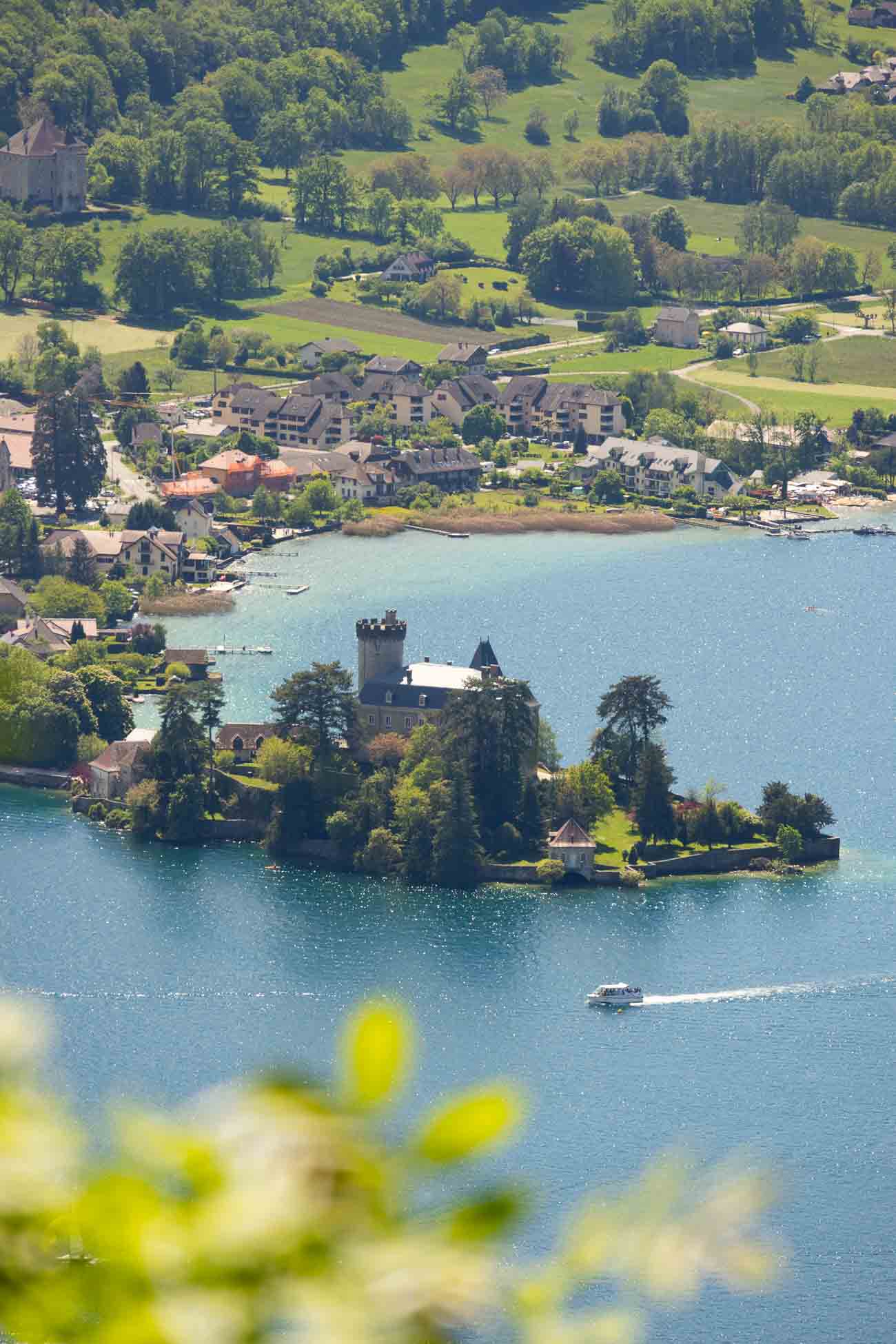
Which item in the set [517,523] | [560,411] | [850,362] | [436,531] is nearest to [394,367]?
[560,411]

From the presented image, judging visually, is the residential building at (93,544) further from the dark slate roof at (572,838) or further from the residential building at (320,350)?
the residential building at (320,350)

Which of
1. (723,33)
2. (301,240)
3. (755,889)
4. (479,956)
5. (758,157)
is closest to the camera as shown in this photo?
(479,956)

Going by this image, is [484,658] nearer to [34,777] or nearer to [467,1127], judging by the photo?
[34,777]

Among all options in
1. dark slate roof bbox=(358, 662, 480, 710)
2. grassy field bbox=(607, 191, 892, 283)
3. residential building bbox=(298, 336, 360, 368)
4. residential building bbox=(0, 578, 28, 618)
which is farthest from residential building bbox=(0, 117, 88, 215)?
dark slate roof bbox=(358, 662, 480, 710)

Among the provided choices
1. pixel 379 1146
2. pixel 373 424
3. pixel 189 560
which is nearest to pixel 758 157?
pixel 373 424

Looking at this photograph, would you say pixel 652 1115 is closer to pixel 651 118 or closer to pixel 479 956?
pixel 479 956

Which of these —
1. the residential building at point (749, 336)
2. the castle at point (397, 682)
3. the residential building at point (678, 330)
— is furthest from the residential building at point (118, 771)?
the residential building at point (749, 336)

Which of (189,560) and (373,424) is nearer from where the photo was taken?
(189,560)

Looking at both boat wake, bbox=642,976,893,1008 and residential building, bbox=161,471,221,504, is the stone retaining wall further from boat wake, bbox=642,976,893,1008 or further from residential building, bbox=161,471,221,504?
residential building, bbox=161,471,221,504
